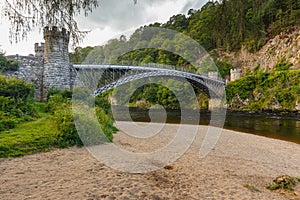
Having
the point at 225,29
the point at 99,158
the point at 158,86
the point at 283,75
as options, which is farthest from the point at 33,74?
the point at 158,86

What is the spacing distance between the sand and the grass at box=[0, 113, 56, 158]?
439 millimetres

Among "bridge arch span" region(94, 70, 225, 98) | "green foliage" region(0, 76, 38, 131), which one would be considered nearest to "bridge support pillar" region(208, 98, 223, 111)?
"bridge arch span" region(94, 70, 225, 98)

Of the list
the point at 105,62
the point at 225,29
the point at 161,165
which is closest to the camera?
the point at 225,29

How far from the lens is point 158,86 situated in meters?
47.1

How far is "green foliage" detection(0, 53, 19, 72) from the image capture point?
46.4 feet

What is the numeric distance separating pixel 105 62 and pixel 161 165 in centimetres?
1757

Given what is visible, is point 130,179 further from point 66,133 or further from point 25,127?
point 25,127

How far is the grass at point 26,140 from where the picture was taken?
20.6ft

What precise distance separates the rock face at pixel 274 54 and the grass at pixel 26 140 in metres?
31.0

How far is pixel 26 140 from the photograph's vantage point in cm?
702

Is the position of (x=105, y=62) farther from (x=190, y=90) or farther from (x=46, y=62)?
(x=190, y=90)

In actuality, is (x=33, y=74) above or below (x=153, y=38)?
below

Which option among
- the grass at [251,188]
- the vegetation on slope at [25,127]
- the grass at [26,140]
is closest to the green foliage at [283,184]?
the grass at [251,188]

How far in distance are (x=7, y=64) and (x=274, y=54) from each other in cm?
3450
